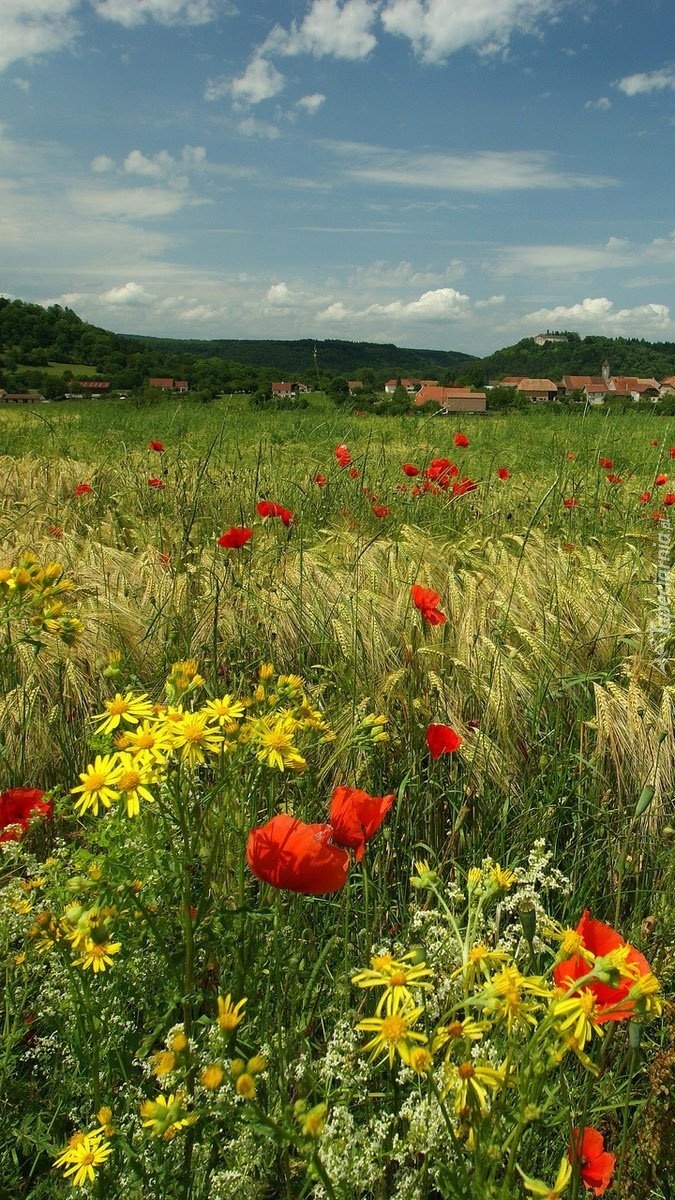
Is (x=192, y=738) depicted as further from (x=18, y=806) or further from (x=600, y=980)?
(x=18, y=806)

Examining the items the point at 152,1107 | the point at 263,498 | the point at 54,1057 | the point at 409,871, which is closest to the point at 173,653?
the point at 409,871

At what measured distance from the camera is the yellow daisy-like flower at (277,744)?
115 cm

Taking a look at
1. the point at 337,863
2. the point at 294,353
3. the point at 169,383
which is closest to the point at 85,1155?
the point at 337,863

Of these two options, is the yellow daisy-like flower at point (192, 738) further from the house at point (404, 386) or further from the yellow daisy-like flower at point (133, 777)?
the house at point (404, 386)

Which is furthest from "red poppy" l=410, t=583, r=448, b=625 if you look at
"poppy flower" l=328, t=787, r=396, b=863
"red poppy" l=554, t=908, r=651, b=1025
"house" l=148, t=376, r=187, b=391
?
"house" l=148, t=376, r=187, b=391

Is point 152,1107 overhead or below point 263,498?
below

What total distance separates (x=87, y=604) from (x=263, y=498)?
6.77 feet

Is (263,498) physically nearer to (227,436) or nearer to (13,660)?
(13,660)

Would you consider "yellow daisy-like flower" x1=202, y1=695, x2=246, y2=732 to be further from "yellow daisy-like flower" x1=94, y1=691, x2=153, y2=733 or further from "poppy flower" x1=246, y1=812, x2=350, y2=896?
"poppy flower" x1=246, y1=812, x2=350, y2=896

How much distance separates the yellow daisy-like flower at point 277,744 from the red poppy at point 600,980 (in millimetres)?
449

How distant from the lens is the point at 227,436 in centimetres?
867

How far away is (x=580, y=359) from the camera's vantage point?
50438mm

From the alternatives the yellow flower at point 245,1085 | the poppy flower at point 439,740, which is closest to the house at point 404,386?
the poppy flower at point 439,740

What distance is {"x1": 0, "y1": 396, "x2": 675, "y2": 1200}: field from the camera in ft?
3.14
